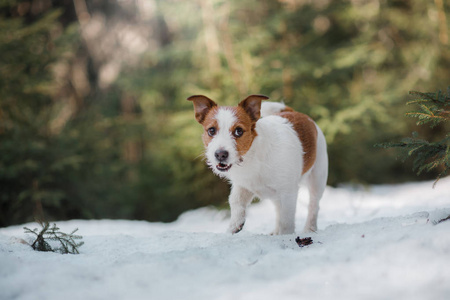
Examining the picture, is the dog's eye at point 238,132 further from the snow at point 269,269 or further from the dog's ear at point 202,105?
the snow at point 269,269

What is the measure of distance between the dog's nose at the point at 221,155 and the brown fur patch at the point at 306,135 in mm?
1117

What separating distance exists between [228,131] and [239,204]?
0.95 m

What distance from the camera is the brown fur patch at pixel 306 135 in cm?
418

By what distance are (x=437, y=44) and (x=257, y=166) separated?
329 inches

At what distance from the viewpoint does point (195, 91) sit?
8.42 meters

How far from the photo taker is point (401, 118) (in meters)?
10.3

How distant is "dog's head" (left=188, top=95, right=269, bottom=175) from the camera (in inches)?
134

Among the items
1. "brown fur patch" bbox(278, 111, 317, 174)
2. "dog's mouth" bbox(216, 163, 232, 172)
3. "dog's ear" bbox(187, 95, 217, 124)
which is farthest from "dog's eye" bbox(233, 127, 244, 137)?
"brown fur patch" bbox(278, 111, 317, 174)

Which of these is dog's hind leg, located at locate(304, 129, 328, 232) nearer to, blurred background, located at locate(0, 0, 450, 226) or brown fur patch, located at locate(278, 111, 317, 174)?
brown fur patch, located at locate(278, 111, 317, 174)

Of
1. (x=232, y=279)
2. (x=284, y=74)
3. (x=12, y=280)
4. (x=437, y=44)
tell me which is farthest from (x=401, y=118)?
(x=12, y=280)

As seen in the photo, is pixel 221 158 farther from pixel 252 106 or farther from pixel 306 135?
pixel 306 135

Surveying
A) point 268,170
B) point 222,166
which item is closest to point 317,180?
point 268,170

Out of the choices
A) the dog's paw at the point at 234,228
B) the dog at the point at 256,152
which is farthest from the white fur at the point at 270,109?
the dog's paw at the point at 234,228

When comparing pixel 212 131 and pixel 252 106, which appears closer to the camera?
pixel 212 131
